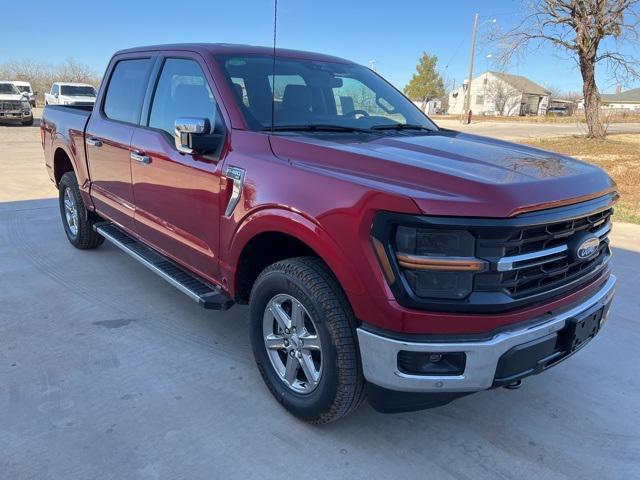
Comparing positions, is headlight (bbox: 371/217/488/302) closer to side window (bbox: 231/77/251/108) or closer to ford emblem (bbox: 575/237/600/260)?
ford emblem (bbox: 575/237/600/260)

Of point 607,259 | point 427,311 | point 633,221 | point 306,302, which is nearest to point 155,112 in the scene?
point 306,302

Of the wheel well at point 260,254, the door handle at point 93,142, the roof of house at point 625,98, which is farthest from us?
the roof of house at point 625,98

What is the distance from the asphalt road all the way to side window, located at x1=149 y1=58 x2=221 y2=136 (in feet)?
4.78

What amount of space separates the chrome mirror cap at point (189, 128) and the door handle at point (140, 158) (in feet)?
2.38

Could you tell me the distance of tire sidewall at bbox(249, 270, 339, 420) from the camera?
238cm

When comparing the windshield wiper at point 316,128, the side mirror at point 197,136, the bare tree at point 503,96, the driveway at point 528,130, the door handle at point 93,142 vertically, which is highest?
the bare tree at point 503,96

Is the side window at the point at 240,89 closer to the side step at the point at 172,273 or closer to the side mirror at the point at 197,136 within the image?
the side mirror at the point at 197,136

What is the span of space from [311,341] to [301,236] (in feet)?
1.75

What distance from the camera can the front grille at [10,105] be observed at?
21.7 meters

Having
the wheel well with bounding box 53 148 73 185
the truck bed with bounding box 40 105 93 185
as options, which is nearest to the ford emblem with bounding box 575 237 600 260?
the truck bed with bounding box 40 105 93 185

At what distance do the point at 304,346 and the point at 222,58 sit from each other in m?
1.91

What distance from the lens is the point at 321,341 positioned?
2.41 m

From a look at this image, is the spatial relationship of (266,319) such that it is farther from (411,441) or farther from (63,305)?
(63,305)

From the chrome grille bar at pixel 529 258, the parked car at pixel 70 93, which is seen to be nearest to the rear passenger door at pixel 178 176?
the chrome grille bar at pixel 529 258
